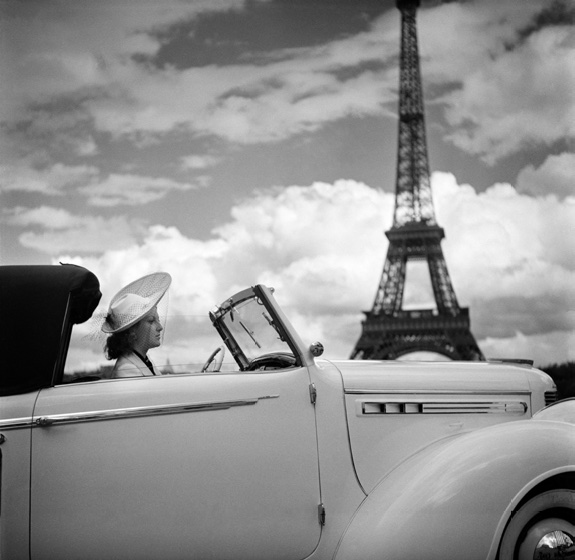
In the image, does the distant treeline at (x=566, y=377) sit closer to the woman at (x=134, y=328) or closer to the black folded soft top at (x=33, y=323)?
the woman at (x=134, y=328)

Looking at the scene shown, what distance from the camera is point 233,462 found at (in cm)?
296

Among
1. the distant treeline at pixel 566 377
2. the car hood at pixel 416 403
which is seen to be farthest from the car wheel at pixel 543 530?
the distant treeline at pixel 566 377

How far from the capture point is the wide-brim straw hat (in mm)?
3342

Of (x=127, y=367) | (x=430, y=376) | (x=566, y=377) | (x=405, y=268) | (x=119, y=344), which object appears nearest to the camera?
(x=127, y=367)

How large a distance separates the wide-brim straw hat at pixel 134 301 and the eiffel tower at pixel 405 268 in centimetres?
2741

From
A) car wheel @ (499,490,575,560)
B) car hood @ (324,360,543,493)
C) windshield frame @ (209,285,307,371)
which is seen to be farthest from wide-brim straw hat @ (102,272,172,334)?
car wheel @ (499,490,575,560)

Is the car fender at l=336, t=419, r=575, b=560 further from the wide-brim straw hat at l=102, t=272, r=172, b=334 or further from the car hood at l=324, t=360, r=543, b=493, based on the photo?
the wide-brim straw hat at l=102, t=272, r=172, b=334

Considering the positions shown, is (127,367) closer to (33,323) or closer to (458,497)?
(33,323)

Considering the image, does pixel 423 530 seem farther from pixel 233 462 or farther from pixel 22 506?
pixel 22 506

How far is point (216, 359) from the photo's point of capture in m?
3.46

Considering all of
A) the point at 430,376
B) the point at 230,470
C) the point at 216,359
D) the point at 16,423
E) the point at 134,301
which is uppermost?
the point at 134,301

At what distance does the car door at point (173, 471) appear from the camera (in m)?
2.84

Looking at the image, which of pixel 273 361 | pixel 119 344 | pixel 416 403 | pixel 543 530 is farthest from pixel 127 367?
pixel 543 530

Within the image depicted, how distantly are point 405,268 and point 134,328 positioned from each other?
3144cm
